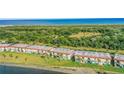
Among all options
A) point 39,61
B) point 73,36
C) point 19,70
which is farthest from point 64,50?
point 19,70

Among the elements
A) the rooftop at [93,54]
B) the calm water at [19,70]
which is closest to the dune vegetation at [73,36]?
the rooftop at [93,54]

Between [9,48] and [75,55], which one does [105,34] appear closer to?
[75,55]
